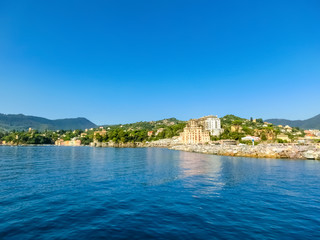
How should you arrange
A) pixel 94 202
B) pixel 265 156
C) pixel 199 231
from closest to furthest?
pixel 199 231 → pixel 94 202 → pixel 265 156

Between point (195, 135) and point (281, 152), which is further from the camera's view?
point (195, 135)

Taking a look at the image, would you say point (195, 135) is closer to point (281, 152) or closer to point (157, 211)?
point (281, 152)

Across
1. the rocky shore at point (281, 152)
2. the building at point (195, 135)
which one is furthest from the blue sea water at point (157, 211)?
the building at point (195, 135)

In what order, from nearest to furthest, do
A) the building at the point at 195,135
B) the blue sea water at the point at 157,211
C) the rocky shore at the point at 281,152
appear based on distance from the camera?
the blue sea water at the point at 157,211, the rocky shore at the point at 281,152, the building at the point at 195,135

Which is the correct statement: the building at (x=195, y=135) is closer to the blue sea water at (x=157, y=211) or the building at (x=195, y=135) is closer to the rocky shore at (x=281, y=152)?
the rocky shore at (x=281, y=152)

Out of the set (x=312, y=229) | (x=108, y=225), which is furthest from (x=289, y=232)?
(x=108, y=225)

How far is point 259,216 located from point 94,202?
12147 millimetres

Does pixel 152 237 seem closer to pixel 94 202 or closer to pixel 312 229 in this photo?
pixel 94 202

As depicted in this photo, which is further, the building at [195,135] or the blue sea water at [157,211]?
the building at [195,135]

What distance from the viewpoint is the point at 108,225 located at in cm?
1123

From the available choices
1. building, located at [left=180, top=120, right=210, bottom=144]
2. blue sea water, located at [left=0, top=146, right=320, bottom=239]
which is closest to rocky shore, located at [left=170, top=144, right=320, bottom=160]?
blue sea water, located at [left=0, top=146, right=320, bottom=239]

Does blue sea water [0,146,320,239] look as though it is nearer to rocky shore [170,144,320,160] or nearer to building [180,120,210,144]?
rocky shore [170,144,320,160]

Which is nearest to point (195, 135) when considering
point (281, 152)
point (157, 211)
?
point (281, 152)

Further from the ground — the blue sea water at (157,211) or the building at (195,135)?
the building at (195,135)
